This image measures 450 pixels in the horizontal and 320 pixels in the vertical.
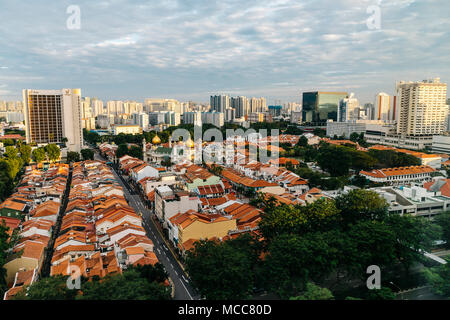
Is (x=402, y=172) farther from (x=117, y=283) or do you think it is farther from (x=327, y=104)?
(x=327, y=104)

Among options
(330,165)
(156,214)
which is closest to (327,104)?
(330,165)

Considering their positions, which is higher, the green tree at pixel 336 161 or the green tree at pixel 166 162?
the green tree at pixel 336 161

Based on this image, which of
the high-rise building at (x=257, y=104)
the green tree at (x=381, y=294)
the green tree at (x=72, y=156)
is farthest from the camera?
the high-rise building at (x=257, y=104)

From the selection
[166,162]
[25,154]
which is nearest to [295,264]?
[166,162]

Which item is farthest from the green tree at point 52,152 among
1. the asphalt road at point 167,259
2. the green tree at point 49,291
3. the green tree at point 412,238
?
the green tree at point 412,238

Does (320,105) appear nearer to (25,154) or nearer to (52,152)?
(52,152)

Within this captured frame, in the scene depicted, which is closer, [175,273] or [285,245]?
[285,245]

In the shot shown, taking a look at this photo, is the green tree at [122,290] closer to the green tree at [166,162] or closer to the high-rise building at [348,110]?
the green tree at [166,162]
